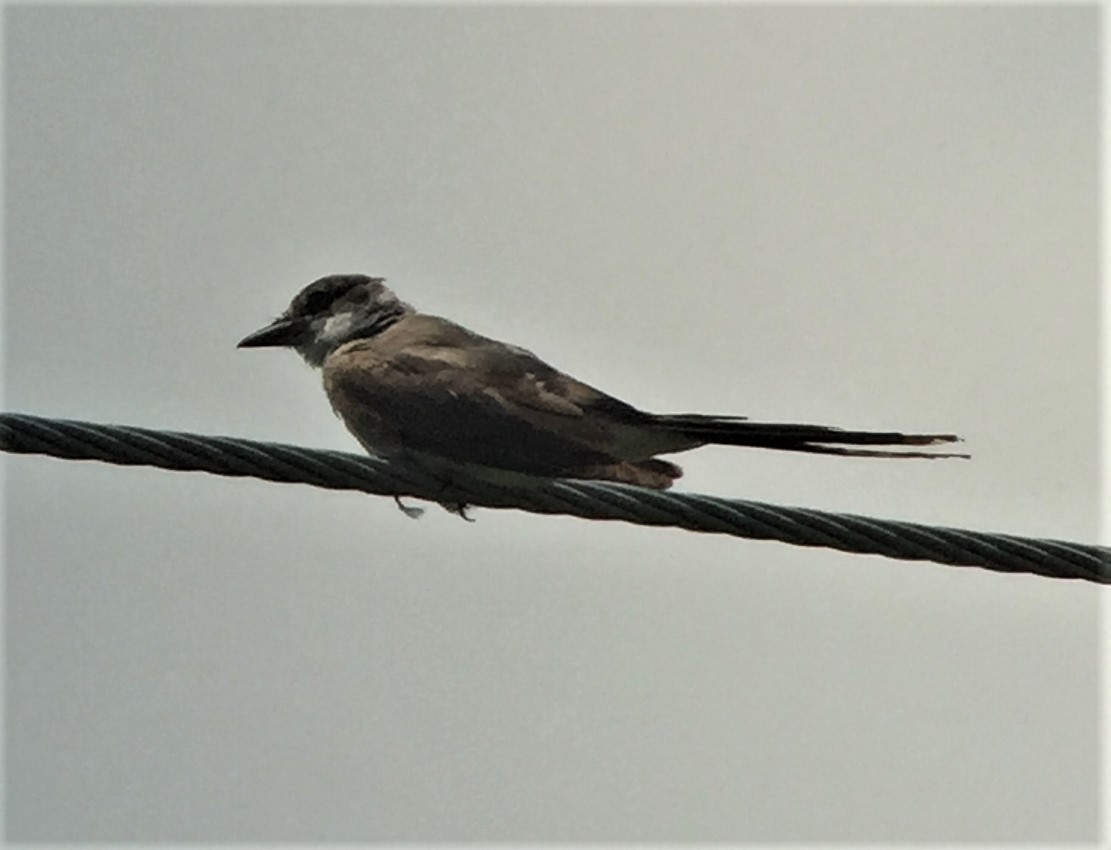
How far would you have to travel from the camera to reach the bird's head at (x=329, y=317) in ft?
23.7

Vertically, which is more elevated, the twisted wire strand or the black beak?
the black beak

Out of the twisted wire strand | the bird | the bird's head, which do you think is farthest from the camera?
the bird's head

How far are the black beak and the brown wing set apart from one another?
551mm

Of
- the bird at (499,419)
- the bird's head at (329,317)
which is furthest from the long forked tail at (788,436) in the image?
the bird's head at (329,317)

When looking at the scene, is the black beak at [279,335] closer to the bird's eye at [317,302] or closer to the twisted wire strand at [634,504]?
the bird's eye at [317,302]

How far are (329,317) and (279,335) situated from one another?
0.65 feet

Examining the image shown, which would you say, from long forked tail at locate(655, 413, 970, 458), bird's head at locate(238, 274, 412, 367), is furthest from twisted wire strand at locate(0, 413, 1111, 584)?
bird's head at locate(238, 274, 412, 367)

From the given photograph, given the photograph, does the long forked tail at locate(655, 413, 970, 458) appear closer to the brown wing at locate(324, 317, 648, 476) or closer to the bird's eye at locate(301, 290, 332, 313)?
the brown wing at locate(324, 317, 648, 476)

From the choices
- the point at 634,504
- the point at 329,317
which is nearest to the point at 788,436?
the point at 634,504

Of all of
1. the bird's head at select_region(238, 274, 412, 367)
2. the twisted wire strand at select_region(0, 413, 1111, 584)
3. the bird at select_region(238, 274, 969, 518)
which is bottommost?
the twisted wire strand at select_region(0, 413, 1111, 584)

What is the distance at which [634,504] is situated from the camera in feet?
15.4

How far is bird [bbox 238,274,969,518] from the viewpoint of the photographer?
227 inches

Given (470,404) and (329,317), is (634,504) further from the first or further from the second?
(329,317)

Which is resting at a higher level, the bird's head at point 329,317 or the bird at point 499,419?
the bird's head at point 329,317
